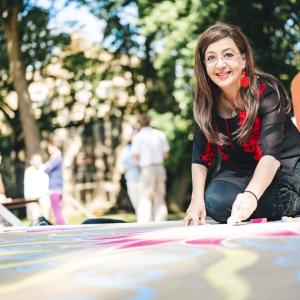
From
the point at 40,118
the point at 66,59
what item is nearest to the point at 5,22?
the point at 66,59

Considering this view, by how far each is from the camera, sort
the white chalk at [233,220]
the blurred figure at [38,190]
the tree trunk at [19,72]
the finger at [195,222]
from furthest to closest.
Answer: the tree trunk at [19,72]
the blurred figure at [38,190]
the finger at [195,222]
the white chalk at [233,220]

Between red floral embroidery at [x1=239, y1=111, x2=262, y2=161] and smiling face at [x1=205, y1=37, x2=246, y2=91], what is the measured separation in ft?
0.48

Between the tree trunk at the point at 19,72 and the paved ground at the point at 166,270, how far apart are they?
1343 centimetres

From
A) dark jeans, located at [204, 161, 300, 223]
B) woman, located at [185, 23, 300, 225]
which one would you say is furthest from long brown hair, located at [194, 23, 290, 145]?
dark jeans, located at [204, 161, 300, 223]

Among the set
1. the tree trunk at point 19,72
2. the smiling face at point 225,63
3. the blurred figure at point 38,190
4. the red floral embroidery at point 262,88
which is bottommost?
the blurred figure at point 38,190

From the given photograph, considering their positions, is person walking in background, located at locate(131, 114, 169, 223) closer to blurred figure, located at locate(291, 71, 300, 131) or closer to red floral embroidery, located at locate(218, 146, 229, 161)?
blurred figure, located at locate(291, 71, 300, 131)

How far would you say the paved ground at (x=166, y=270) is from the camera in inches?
38.8

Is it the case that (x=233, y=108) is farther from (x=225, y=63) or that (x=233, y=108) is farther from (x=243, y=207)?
(x=243, y=207)

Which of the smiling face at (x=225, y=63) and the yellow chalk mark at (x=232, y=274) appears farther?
the smiling face at (x=225, y=63)

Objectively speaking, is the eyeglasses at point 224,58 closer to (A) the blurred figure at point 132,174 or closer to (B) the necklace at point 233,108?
(B) the necklace at point 233,108

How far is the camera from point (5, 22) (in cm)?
1498

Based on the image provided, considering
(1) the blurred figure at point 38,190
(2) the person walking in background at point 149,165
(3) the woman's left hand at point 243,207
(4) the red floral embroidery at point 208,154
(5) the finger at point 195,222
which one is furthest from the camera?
(1) the blurred figure at point 38,190

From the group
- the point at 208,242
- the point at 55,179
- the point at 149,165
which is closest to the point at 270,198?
the point at 208,242

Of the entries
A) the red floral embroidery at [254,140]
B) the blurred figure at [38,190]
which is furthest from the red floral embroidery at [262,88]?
the blurred figure at [38,190]
